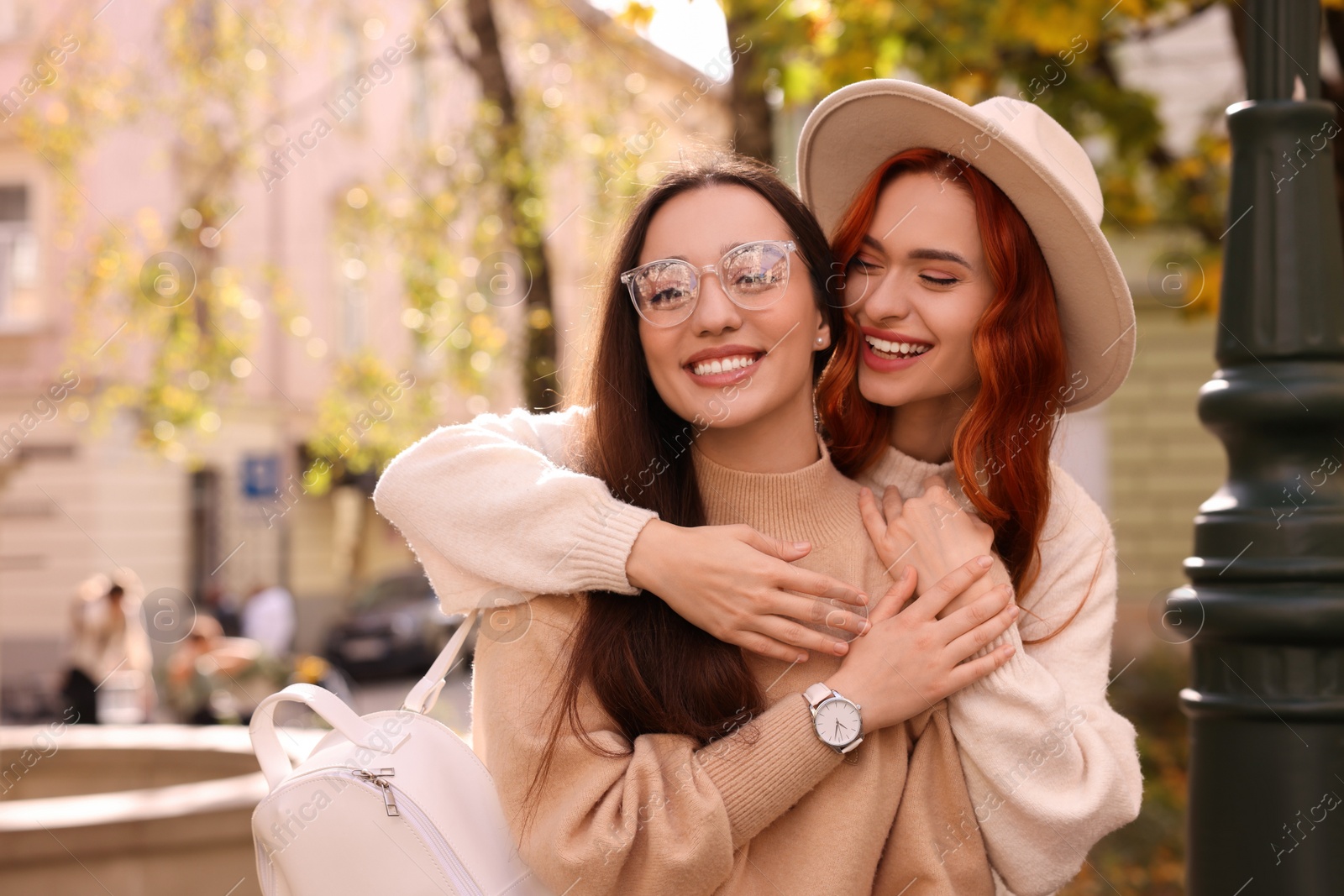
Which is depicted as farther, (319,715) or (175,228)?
(175,228)

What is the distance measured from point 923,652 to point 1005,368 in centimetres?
62

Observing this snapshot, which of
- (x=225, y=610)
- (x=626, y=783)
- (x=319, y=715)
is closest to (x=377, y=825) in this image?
(x=319, y=715)

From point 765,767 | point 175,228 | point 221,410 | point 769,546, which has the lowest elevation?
point 221,410

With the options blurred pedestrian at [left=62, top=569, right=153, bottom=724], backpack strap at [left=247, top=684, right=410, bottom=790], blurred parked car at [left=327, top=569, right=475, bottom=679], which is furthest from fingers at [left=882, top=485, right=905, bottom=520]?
blurred parked car at [left=327, top=569, right=475, bottom=679]

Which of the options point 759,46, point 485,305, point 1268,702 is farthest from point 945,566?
point 485,305

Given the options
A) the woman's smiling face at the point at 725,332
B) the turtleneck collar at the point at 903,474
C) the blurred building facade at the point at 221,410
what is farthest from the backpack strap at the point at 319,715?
the blurred building facade at the point at 221,410

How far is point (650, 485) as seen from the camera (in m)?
2.44

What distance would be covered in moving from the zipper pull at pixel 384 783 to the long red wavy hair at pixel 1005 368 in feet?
3.77

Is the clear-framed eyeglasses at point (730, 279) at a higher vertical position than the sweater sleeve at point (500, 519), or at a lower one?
higher

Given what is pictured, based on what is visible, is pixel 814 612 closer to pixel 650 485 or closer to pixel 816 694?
pixel 816 694

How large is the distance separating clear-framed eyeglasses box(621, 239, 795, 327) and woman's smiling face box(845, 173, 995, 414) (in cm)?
32

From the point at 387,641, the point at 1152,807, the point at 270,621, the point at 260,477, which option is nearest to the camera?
the point at 1152,807

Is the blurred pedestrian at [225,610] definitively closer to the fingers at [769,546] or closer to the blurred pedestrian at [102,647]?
the blurred pedestrian at [102,647]

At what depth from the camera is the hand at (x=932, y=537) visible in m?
2.34
